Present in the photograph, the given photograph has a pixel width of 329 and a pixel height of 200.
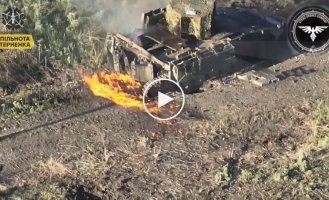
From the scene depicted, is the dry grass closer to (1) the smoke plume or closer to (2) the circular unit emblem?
(1) the smoke plume

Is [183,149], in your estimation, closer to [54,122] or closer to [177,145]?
[177,145]

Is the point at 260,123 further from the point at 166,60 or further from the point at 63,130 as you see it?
the point at 63,130

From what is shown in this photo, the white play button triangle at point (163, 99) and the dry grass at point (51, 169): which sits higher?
the white play button triangle at point (163, 99)

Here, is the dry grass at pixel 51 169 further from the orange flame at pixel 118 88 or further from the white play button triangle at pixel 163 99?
the white play button triangle at pixel 163 99

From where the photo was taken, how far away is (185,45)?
17750 millimetres

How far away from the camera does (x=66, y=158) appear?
15164 millimetres

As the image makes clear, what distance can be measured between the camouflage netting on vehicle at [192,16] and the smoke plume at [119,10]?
6.49ft

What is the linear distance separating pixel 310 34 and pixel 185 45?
4464 mm

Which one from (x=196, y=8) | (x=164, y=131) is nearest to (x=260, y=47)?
(x=196, y=8)

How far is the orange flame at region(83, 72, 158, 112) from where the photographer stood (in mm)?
17172
